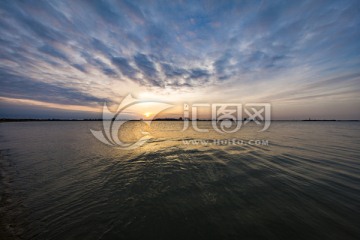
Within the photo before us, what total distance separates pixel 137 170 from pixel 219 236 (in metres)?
7.48

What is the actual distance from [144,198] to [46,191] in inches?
210

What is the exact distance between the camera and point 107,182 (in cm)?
865

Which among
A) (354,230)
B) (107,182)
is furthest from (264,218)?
(107,182)

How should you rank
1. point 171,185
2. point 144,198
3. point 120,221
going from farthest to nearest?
1. point 171,185
2. point 144,198
3. point 120,221

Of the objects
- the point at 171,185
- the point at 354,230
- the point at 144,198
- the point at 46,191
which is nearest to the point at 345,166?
the point at 354,230

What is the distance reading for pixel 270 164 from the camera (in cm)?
1152

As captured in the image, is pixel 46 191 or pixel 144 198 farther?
pixel 46 191

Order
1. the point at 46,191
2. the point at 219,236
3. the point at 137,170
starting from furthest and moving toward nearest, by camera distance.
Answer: the point at 137,170 < the point at 46,191 < the point at 219,236

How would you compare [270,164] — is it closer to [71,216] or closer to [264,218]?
[264,218]

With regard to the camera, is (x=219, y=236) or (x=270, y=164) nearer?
(x=219, y=236)

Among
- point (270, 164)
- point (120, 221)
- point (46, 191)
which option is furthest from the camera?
point (270, 164)

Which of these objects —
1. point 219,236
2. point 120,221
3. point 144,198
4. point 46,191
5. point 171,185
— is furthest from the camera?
point 171,185

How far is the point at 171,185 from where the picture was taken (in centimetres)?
815

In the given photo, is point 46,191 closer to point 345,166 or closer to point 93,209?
point 93,209
